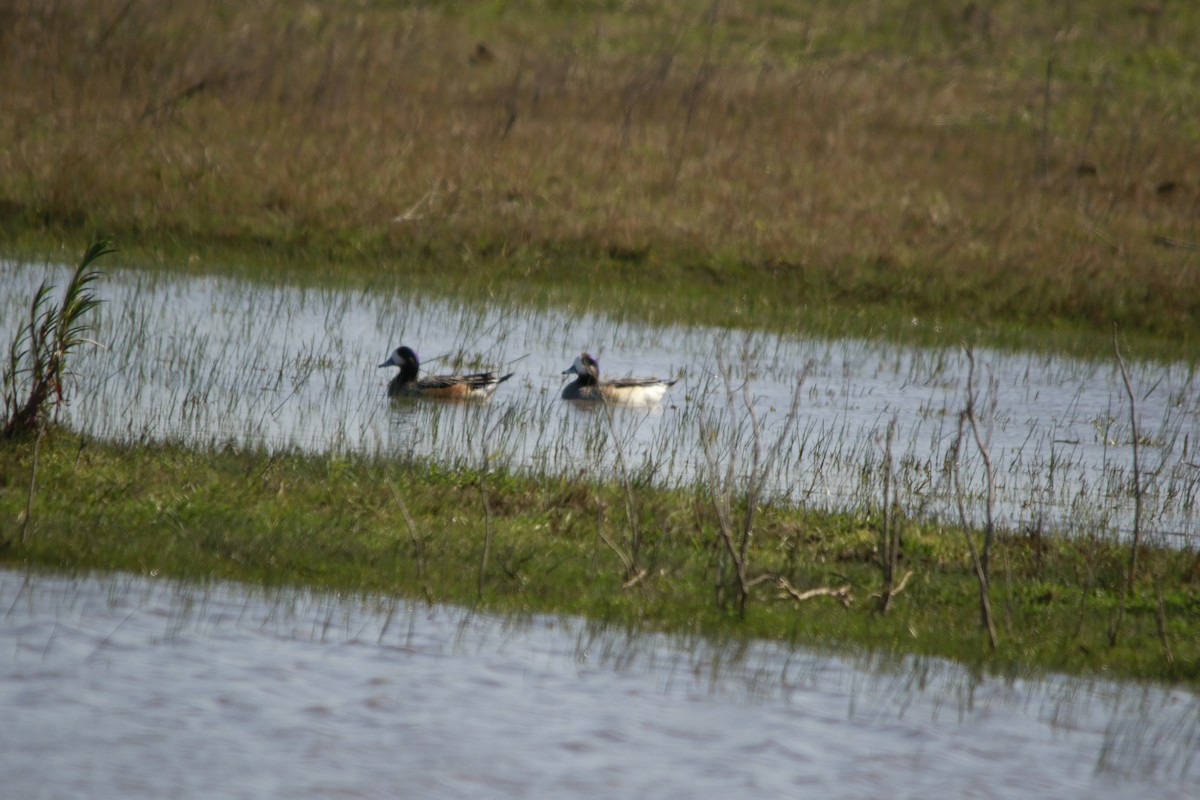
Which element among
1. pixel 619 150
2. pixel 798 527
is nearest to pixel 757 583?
pixel 798 527

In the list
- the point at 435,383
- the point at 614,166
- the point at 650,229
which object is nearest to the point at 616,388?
the point at 435,383

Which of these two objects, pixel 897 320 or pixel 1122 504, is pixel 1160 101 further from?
pixel 1122 504

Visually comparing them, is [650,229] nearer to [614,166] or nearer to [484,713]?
[614,166]

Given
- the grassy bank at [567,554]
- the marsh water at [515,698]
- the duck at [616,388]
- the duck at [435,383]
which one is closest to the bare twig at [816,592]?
the grassy bank at [567,554]

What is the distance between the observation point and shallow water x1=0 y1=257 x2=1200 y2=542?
35.0 feet

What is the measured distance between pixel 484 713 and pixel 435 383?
701 centimetres

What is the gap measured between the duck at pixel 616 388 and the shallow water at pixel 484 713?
18.2 feet

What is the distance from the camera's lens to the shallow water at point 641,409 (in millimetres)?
10672

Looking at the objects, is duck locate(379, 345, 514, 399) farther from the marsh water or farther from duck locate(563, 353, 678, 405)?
the marsh water

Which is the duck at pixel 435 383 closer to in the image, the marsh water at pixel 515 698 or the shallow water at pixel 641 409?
the shallow water at pixel 641 409

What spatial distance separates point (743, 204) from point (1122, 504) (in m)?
13.5

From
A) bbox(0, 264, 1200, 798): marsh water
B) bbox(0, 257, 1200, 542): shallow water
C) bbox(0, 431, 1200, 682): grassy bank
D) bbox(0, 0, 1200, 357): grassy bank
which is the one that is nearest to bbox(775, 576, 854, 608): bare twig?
bbox(0, 431, 1200, 682): grassy bank

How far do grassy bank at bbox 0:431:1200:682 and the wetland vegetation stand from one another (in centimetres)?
3

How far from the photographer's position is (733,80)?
29.7m
